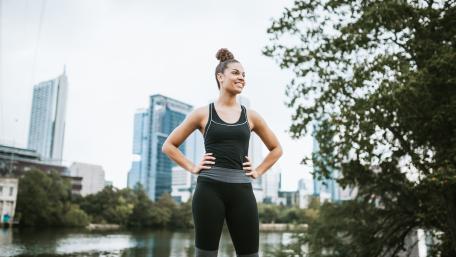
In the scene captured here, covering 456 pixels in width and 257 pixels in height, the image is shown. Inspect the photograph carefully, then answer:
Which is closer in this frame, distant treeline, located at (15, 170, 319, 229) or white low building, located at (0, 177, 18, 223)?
distant treeline, located at (15, 170, 319, 229)

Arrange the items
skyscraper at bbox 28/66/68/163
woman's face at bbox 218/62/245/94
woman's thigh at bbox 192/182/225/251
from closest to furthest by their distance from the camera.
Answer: woman's thigh at bbox 192/182/225/251, woman's face at bbox 218/62/245/94, skyscraper at bbox 28/66/68/163

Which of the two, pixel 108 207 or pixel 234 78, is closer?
pixel 234 78

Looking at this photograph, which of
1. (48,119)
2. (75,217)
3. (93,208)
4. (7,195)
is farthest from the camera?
(48,119)

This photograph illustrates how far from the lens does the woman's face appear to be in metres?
3.05

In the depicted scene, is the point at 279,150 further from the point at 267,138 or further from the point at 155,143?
the point at 155,143

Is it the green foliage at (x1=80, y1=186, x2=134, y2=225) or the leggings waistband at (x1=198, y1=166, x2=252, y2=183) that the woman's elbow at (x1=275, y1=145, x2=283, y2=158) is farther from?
the green foliage at (x1=80, y1=186, x2=134, y2=225)

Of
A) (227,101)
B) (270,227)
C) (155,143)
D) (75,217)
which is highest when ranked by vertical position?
(155,143)

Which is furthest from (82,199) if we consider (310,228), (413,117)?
(413,117)

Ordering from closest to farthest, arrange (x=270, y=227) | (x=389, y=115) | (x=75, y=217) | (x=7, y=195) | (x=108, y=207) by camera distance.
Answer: (x=389, y=115) → (x=75, y=217) → (x=7, y=195) → (x=108, y=207) → (x=270, y=227)

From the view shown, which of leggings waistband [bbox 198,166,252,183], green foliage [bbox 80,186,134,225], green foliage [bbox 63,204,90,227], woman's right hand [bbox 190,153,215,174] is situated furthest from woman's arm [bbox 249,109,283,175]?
green foliage [bbox 80,186,134,225]

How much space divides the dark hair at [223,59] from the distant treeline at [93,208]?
36038 mm

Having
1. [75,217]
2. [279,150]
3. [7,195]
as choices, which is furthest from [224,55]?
[7,195]

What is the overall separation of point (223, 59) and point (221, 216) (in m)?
1.16

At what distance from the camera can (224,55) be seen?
322 centimetres
